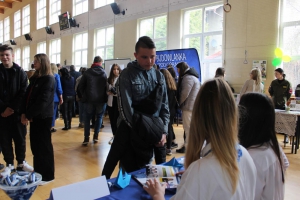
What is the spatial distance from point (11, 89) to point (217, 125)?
2737 millimetres

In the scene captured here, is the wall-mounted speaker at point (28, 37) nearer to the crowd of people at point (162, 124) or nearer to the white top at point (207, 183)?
the crowd of people at point (162, 124)

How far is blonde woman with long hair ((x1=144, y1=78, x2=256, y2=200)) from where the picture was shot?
0.85m

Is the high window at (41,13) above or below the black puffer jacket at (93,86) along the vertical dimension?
above

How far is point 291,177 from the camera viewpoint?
3162mm

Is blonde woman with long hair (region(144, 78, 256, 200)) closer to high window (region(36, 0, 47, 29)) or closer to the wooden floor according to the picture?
the wooden floor

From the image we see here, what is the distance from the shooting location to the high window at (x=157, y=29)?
27.4 ft

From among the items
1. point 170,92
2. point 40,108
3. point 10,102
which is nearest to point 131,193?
point 40,108

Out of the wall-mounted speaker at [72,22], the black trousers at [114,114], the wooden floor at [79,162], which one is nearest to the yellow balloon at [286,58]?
the wooden floor at [79,162]

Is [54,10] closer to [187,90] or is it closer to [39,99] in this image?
[187,90]

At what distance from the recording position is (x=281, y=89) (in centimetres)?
517

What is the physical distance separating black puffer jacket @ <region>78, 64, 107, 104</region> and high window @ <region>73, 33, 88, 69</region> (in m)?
7.73

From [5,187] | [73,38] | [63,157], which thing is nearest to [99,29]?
[73,38]

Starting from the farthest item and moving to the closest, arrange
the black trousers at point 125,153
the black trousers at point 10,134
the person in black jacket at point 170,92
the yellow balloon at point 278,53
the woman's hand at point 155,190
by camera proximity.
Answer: the yellow balloon at point 278,53
the person in black jacket at point 170,92
the black trousers at point 10,134
the black trousers at point 125,153
the woman's hand at point 155,190

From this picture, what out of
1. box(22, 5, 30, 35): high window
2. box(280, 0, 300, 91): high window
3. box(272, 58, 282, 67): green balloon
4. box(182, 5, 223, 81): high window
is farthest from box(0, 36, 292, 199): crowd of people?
box(22, 5, 30, 35): high window
